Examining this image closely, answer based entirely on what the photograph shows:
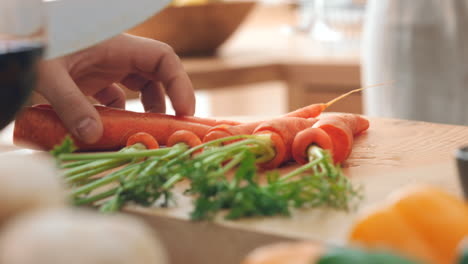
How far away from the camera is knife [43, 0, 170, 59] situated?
952 mm

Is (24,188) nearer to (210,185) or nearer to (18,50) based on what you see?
(18,50)

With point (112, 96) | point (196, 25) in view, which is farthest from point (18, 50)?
point (196, 25)

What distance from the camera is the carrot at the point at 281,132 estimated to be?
0.97m

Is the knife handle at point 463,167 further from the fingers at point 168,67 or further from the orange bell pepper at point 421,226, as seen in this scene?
the fingers at point 168,67

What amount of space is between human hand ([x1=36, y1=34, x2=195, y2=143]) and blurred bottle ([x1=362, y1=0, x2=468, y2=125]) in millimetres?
940

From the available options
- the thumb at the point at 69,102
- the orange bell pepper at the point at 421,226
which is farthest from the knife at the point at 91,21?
the orange bell pepper at the point at 421,226

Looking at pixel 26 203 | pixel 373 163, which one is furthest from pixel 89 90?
pixel 26 203

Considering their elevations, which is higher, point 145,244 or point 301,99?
point 145,244

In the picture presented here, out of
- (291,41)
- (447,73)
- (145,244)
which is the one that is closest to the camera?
(145,244)

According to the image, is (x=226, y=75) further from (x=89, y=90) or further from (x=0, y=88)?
(x=0, y=88)

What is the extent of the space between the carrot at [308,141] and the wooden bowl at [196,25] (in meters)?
1.48

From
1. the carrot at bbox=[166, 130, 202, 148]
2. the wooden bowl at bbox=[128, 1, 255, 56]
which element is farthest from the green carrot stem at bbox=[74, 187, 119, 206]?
the wooden bowl at bbox=[128, 1, 255, 56]

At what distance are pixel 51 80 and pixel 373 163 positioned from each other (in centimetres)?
49

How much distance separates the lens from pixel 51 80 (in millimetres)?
1031
